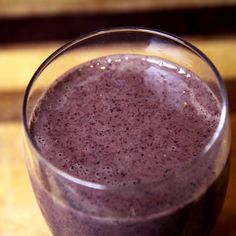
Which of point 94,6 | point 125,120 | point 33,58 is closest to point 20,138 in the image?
point 33,58

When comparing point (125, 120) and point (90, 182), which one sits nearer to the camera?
point (90, 182)

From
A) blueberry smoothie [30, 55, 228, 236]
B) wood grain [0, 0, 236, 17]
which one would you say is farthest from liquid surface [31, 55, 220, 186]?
wood grain [0, 0, 236, 17]

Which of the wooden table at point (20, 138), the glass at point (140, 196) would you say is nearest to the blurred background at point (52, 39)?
the wooden table at point (20, 138)

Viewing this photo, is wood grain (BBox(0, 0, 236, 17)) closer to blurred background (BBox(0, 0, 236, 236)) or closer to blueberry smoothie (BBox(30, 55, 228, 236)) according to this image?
blurred background (BBox(0, 0, 236, 236))

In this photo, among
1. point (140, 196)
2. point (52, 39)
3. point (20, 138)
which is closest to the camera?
point (140, 196)

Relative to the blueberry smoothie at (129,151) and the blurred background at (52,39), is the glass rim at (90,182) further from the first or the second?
the blurred background at (52,39)

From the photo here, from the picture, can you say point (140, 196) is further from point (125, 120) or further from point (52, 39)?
point (52, 39)
